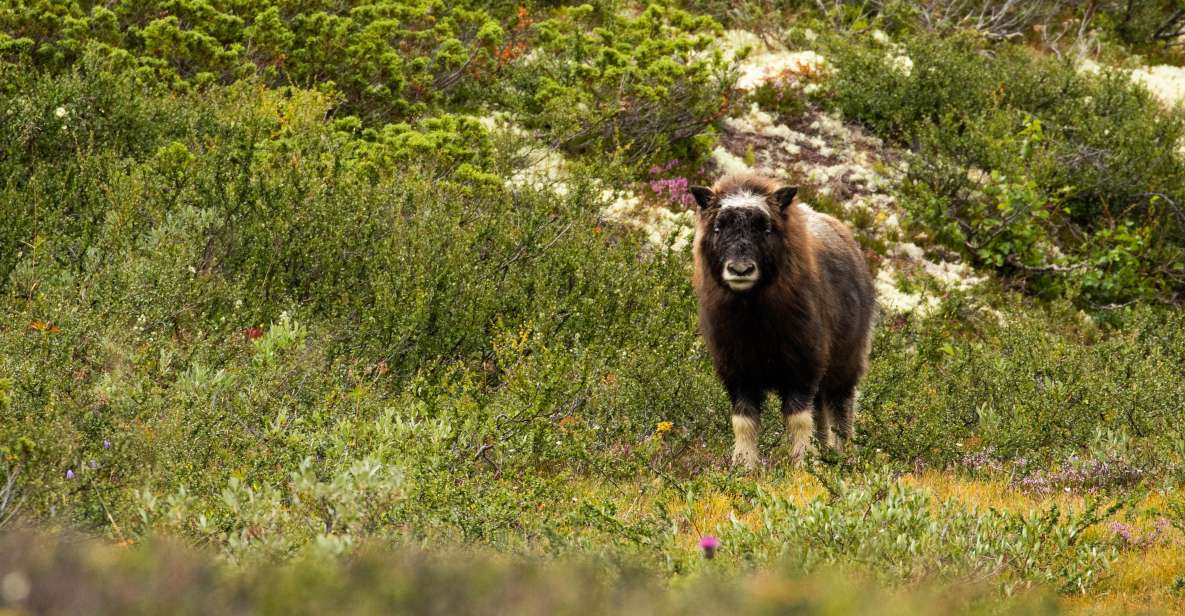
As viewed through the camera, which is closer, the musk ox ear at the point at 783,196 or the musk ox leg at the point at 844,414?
the musk ox ear at the point at 783,196

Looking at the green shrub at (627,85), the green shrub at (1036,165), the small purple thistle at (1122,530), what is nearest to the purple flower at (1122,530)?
the small purple thistle at (1122,530)

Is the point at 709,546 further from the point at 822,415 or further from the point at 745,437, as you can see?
the point at 822,415

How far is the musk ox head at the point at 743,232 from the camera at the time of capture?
804cm

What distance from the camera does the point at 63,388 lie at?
5785 millimetres

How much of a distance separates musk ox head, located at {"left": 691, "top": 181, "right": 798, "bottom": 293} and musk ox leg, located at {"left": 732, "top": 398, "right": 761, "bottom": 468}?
0.89 metres

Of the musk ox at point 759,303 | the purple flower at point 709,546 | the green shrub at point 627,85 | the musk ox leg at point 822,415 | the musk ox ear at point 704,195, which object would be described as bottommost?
the musk ox leg at point 822,415

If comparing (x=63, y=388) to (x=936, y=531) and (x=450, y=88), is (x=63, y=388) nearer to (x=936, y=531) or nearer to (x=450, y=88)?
(x=936, y=531)

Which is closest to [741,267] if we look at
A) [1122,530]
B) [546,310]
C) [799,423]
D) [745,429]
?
[745,429]

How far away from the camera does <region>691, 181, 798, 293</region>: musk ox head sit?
26.4 ft

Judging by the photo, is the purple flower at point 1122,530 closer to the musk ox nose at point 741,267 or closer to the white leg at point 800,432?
the white leg at point 800,432

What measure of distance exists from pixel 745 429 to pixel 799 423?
0.47 meters

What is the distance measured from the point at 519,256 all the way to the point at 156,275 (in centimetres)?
358

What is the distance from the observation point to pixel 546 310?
30.6ft

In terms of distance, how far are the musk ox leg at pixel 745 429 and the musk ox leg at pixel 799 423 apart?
0.26 metres
